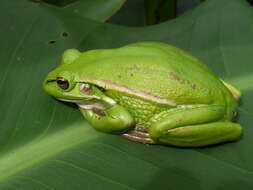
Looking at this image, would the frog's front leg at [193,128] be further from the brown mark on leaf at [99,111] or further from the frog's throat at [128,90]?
the brown mark on leaf at [99,111]

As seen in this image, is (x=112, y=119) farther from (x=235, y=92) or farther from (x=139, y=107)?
(x=235, y=92)

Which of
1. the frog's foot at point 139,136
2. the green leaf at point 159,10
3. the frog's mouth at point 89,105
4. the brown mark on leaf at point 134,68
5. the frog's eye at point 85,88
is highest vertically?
the green leaf at point 159,10

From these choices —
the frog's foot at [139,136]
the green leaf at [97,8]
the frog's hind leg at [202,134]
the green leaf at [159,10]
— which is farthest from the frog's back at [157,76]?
the green leaf at [159,10]

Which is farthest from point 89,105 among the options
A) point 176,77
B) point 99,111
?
point 176,77

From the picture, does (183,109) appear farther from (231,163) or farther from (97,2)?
(97,2)

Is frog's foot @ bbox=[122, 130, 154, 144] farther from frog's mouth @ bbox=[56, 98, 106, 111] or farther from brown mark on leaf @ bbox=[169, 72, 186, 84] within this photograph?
brown mark on leaf @ bbox=[169, 72, 186, 84]

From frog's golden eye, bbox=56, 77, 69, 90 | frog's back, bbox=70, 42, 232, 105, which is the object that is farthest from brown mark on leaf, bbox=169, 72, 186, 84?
frog's golden eye, bbox=56, 77, 69, 90
